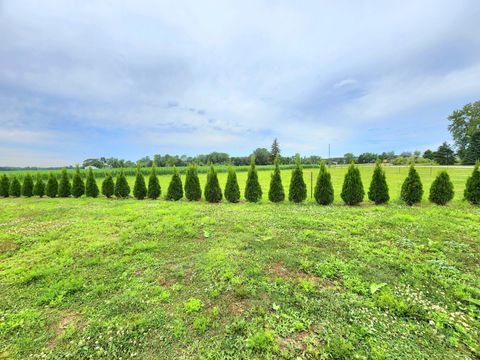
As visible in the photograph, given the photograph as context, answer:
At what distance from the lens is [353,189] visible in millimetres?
8859

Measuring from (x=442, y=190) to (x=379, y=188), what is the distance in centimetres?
230

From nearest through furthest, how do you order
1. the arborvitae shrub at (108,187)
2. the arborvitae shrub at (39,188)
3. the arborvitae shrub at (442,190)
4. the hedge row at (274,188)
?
the arborvitae shrub at (442,190), the hedge row at (274,188), the arborvitae shrub at (108,187), the arborvitae shrub at (39,188)

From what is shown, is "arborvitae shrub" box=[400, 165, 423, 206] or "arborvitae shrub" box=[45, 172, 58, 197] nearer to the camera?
"arborvitae shrub" box=[400, 165, 423, 206]

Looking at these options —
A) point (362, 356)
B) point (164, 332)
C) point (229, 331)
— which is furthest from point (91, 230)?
point (362, 356)

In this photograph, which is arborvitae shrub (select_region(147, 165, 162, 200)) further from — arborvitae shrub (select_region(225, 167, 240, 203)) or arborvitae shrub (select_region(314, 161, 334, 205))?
arborvitae shrub (select_region(314, 161, 334, 205))

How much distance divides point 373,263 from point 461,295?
117 centimetres

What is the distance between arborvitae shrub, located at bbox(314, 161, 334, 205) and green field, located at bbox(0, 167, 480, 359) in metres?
2.95

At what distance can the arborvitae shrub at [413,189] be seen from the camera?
8422 millimetres

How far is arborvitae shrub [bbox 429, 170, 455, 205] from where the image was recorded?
27.5ft

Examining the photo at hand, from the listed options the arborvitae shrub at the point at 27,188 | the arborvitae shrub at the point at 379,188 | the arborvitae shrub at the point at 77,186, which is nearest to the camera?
the arborvitae shrub at the point at 379,188

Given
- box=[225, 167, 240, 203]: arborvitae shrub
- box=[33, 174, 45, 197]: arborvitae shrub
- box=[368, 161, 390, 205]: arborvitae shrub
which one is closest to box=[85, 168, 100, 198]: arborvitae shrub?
box=[33, 174, 45, 197]: arborvitae shrub

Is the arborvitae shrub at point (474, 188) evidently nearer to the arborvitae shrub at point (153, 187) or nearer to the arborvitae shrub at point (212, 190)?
the arborvitae shrub at point (212, 190)

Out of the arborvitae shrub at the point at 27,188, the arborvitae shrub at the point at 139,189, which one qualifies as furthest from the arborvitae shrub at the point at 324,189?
the arborvitae shrub at the point at 27,188

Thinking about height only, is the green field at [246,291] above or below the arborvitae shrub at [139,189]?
below
